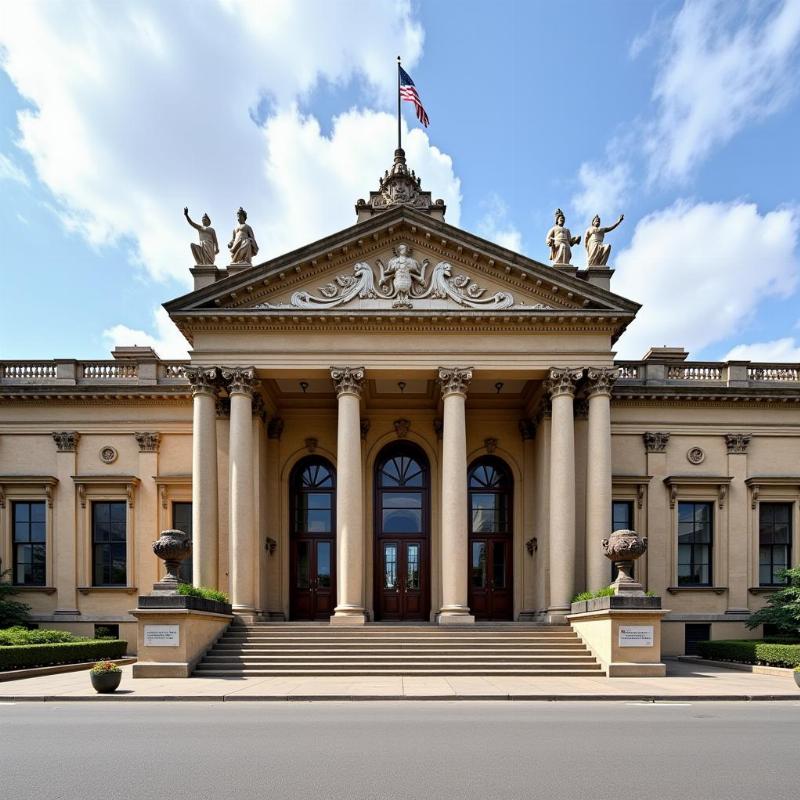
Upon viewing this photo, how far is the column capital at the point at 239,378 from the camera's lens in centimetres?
2386

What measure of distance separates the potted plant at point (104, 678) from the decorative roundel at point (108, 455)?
1473 centimetres

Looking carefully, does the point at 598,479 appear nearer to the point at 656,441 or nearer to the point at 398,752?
the point at 656,441

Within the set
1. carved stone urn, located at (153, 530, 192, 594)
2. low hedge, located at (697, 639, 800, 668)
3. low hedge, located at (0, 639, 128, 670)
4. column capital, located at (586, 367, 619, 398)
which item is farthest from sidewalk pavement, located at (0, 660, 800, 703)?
column capital, located at (586, 367, 619, 398)

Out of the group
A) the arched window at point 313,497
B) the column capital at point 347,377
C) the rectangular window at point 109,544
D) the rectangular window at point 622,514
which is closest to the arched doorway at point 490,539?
the rectangular window at point 622,514

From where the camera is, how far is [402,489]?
29.4m

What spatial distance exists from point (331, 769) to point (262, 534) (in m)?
19.0

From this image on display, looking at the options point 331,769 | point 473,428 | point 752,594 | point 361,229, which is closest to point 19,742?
point 331,769

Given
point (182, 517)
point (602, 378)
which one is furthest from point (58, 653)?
point (602, 378)

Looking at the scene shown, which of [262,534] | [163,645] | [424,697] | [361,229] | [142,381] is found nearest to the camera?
[424,697]

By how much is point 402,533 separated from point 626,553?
38.1 feet

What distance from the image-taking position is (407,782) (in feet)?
26.0

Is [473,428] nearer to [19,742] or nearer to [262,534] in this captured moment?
[262,534]

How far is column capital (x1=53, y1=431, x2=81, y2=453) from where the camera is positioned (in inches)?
1120

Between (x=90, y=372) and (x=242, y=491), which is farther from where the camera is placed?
(x=90, y=372)
